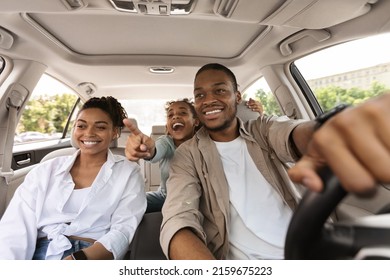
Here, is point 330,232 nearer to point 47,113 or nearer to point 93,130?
point 93,130

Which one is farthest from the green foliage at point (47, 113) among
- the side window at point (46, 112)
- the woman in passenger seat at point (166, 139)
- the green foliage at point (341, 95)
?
the green foliage at point (341, 95)

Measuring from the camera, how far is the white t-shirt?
84 centimetres

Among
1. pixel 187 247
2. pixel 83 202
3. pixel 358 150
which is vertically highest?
pixel 358 150

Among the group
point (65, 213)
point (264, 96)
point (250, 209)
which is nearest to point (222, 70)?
point (264, 96)

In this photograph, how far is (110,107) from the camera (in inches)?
45.0

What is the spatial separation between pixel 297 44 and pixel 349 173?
911 mm

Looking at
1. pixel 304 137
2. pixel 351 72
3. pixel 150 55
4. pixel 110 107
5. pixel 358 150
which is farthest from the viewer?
pixel 150 55

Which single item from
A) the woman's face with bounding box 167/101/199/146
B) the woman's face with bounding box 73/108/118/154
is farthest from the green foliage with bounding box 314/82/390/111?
the woman's face with bounding box 73/108/118/154

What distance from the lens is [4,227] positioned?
0.96 meters

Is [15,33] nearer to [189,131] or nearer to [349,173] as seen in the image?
[189,131]

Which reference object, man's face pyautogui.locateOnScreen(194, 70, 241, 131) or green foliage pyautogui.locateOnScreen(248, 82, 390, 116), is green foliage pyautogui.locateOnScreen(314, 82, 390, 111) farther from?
man's face pyautogui.locateOnScreen(194, 70, 241, 131)

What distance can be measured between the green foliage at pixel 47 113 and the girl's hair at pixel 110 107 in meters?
0.12

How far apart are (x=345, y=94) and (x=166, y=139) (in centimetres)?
81

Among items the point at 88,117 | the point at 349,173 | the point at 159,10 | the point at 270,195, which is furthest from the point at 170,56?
the point at 349,173
